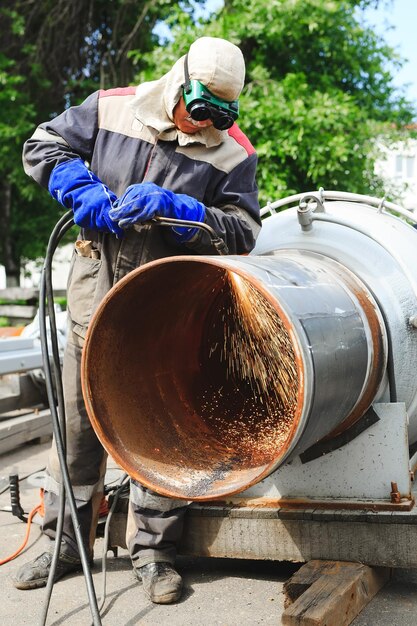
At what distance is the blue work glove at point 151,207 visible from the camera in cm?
256

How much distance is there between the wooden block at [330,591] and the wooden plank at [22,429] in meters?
2.92

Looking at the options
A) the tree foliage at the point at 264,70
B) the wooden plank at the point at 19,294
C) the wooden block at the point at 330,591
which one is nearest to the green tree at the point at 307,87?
the tree foliage at the point at 264,70

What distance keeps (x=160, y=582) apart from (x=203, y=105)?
5.60 ft

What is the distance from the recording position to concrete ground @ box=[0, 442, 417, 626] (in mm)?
2654

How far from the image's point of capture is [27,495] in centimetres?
429

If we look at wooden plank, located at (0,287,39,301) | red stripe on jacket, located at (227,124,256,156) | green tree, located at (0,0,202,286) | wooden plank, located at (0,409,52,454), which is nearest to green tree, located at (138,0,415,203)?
green tree, located at (0,0,202,286)

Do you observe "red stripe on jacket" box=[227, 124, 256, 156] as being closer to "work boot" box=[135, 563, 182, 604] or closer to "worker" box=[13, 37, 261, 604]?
"worker" box=[13, 37, 261, 604]

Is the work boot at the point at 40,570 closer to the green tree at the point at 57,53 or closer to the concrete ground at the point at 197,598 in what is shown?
the concrete ground at the point at 197,598

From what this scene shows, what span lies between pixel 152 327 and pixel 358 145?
Answer: 765cm

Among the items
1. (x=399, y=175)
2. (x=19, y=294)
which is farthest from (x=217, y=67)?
(x=19, y=294)

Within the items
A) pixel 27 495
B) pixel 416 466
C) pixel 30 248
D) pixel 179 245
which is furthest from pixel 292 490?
pixel 30 248

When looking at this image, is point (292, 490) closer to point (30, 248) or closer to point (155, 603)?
point (155, 603)

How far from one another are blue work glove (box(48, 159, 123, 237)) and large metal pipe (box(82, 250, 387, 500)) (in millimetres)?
284

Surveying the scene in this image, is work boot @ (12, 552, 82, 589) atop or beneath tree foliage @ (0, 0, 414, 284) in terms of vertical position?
beneath
